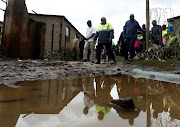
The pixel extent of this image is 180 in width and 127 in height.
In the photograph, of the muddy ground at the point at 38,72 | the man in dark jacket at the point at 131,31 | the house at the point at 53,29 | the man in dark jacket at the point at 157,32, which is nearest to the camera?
the muddy ground at the point at 38,72

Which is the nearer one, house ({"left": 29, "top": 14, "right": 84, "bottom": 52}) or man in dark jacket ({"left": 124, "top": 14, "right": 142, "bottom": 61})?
man in dark jacket ({"left": 124, "top": 14, "right": 142, "bottom": 61})

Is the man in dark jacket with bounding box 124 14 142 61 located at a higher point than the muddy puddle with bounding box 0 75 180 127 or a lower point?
higher

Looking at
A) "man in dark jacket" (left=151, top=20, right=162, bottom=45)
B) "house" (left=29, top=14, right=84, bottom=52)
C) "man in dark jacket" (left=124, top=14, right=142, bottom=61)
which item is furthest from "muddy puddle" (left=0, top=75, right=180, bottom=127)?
"house" (left=29, top=14, right=84, bottom=52)

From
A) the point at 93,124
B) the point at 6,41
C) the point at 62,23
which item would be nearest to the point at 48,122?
the point at 93,124

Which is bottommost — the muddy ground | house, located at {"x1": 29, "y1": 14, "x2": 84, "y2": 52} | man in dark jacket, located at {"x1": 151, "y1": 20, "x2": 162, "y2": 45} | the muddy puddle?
the muddy puddle

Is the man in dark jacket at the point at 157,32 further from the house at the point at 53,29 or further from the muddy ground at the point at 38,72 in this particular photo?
the house at the point at 53,29

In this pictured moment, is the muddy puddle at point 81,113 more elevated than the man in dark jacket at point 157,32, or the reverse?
the man in dark jacket at point 157,32

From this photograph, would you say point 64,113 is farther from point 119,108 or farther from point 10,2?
point 10,2

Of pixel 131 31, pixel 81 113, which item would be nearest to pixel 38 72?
pixel 81 113

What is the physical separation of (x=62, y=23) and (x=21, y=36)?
6.31 metres

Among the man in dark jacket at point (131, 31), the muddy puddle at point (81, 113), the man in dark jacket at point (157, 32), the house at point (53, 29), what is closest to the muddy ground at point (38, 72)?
the muddy puddle at point (81, 113)

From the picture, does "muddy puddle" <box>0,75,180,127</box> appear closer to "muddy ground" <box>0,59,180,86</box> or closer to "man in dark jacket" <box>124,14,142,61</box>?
"muddy ground" <box>0,59,180,86</box>

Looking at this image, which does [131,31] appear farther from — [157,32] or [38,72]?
[38,72]

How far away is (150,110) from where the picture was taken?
100cm
